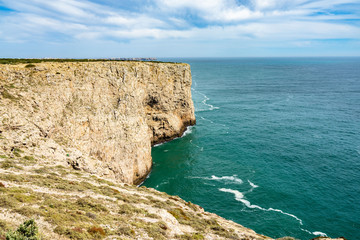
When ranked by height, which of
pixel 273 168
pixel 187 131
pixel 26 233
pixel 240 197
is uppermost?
pixel 26 233

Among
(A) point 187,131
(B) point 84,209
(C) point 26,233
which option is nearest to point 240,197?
(B) point 84,209

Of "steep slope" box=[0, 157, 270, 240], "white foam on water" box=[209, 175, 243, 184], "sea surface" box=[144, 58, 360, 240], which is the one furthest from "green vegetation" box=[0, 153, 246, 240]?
"white foam on water" box=[209, 175, 243, 184]

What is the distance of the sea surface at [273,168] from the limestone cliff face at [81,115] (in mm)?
10570

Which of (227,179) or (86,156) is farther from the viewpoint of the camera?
(227,179)

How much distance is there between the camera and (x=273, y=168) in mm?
55375

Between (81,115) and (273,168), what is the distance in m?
45.4

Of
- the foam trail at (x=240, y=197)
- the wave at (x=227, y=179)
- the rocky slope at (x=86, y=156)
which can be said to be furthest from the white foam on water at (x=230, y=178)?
the rocky slope at (x=86, y=156)

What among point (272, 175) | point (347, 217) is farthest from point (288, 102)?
point (347, 217)

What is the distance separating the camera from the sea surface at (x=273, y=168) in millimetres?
40281

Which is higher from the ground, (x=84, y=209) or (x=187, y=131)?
(x=84, y=209)

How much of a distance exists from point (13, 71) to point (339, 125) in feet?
310

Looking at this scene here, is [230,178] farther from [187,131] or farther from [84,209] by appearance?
[84,209]

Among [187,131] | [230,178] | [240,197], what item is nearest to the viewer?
[240,197]

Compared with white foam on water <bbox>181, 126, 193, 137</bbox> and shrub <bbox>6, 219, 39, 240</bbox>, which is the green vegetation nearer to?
shrub <bbox>6, 219, 39, 240</bbox>
